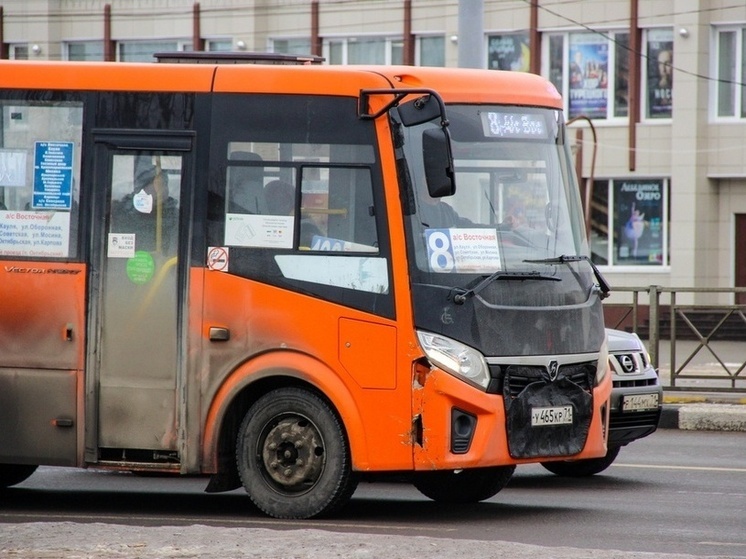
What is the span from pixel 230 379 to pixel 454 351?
1.40 m

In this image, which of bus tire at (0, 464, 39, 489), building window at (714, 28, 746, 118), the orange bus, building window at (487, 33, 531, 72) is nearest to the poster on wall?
building window at (714, 28, 746, 118)

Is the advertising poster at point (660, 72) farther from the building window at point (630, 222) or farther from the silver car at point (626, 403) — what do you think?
the silver car at point (626, 403)

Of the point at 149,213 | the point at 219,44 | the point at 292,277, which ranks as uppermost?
the point at 219,44

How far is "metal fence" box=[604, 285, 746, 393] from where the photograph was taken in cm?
1631

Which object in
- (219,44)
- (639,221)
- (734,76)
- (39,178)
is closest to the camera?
(39,178)

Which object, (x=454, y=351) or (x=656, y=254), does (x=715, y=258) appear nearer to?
(x=656, y=254)

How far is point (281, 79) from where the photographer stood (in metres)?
9.13

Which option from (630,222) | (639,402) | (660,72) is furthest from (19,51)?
(639,402)

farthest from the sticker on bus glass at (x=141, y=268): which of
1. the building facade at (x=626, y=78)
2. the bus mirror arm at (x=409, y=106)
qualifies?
the building facade at (x=626, y=78)

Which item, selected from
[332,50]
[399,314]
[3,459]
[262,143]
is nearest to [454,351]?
[399,314]

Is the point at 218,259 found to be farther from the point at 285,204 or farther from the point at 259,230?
the point at 285,204

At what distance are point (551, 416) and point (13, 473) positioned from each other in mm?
4129

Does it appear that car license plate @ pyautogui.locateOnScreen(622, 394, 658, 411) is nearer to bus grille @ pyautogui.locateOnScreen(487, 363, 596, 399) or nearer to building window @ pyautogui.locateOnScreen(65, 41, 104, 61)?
bus grille @ pyautogui.locateOnScreen(487, 363, 596, 399)

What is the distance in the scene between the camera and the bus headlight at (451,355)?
8.68m
